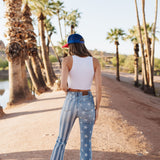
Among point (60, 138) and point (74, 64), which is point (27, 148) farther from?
point (74, 64)

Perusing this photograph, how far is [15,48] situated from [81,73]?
1147 centimetres

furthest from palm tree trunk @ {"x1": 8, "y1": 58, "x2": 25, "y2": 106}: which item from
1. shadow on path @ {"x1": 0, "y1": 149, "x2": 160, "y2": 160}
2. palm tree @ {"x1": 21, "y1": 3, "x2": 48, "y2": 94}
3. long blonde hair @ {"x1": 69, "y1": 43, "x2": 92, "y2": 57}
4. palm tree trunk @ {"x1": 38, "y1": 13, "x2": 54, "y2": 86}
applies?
long blonde hair @ {"x1": 69, "y1": 43, "x2": 92, "y2": 57}

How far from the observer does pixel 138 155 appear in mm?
4797

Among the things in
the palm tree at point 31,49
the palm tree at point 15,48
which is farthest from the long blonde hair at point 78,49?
the palm tree at point 31,49

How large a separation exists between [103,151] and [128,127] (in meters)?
2.42

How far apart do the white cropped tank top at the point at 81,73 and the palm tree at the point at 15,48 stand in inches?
438

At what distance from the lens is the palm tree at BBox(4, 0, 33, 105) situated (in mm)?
13305

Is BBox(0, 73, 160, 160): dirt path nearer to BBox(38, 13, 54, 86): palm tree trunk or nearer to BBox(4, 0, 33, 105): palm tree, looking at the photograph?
BBox(4, 0, 33, 105): palm tree

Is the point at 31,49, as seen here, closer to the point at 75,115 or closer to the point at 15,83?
the point at 15,83

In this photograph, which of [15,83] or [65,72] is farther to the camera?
[15,83]

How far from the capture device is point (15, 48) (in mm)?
13406

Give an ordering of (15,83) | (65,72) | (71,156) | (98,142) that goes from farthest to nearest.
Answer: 1. (15,83)
2. (98,142)
3. (71,156)
4. (65,72)

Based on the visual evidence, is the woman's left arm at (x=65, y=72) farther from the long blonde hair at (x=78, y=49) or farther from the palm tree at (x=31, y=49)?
the palm tree at (x=31, y=49)

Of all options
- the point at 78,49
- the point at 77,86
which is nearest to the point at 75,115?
the point at 77,86
